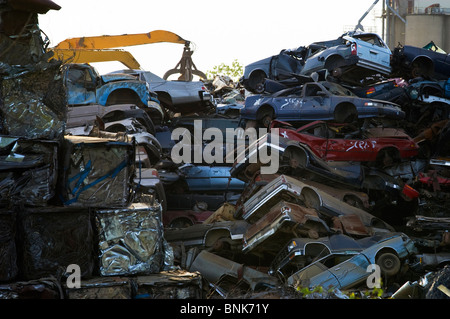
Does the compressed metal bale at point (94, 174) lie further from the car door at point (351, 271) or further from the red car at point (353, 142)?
the red car at point (353, 142)

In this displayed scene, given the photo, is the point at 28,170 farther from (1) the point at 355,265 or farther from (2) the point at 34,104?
(1) the point at 355,265

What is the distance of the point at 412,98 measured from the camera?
21281 mm

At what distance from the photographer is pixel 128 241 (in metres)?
9.44

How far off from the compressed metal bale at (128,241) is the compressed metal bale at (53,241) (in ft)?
0.62

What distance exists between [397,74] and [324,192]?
12.4 meters

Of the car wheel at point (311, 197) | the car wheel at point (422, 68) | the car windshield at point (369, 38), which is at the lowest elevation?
the car wheel at point (311, 197)

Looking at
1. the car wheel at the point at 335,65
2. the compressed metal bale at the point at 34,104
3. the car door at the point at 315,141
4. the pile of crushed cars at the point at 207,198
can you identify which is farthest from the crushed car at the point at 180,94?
the compressed metal bale at the point at 34,104

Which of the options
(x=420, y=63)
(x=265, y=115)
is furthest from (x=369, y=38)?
(x=265, y=115)

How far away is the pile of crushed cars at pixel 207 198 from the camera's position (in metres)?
9.08

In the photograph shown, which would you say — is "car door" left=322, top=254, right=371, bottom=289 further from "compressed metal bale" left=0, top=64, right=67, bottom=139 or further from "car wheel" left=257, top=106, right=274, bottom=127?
"car wheel" left=257, top=106, right=274, bottom=127

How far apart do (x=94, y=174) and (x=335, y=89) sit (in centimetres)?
1160

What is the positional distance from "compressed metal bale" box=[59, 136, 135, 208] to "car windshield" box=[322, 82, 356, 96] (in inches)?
431

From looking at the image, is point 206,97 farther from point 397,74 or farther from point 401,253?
point 401,253

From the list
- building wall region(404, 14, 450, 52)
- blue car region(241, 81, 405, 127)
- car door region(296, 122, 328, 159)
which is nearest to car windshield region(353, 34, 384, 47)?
blue car region(241, 81, 405, 127)
